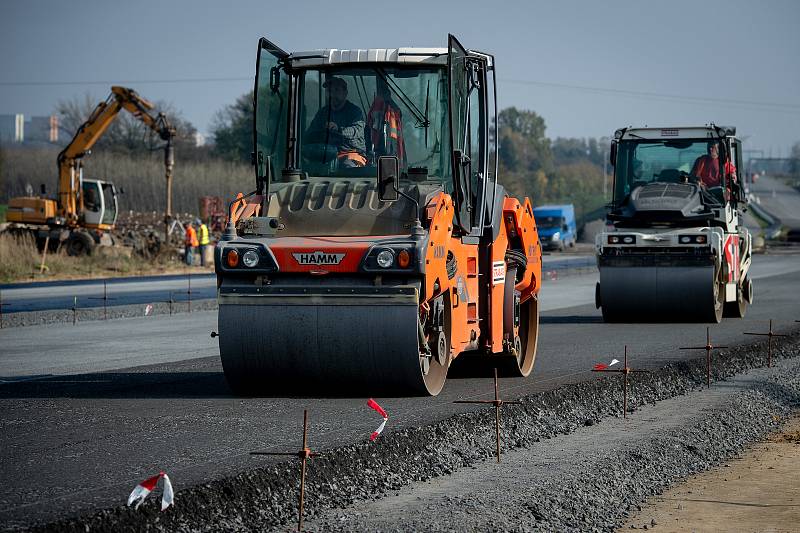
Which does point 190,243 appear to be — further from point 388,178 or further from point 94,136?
point 388,178

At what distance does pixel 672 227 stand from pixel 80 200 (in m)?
28.6

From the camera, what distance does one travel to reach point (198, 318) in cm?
2203

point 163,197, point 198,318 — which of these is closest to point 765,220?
point 163,197

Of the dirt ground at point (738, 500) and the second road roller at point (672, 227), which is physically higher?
the second road roller at point (672, 227)

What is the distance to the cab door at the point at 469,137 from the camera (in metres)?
10.7

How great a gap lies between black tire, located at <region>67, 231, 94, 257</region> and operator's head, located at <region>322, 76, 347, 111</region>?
103 ft

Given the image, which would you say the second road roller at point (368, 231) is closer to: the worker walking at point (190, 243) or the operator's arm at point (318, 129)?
the operator's arm at point (318, 129)

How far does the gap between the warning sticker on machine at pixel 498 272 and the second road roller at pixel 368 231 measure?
3 centimetres

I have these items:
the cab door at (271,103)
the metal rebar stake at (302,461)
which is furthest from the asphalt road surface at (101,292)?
the metal rebar stake at (302,461)

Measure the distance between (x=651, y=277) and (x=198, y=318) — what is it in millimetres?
8514

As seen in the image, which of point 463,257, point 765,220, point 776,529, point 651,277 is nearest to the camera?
point 776,529

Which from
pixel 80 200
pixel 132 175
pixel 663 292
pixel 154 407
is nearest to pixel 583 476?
pixel 154 407

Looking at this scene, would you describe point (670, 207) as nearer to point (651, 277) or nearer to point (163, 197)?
point (651, 277)

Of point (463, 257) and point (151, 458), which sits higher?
point (463, 257)
